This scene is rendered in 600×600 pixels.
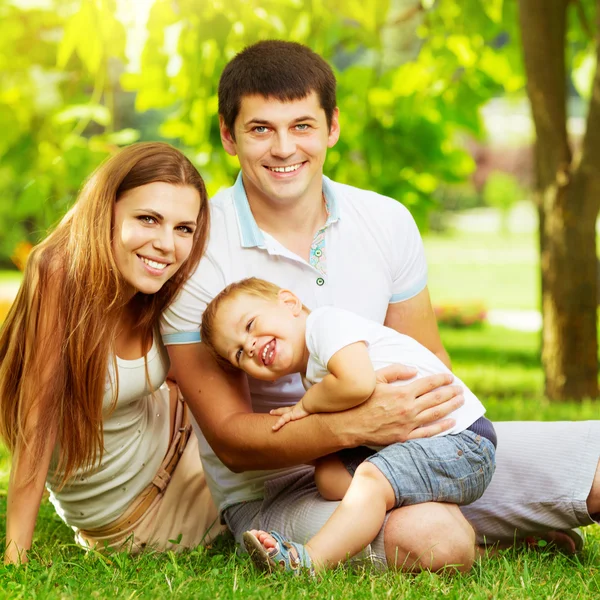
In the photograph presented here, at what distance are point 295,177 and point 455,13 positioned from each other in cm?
426

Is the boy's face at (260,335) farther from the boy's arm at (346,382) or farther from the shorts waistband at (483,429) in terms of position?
the shorts waistband at (483,429)

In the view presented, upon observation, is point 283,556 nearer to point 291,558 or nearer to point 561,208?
point 291,558

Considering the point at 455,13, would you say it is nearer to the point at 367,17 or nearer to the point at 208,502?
the point at 367,17

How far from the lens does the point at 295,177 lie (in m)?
3.08

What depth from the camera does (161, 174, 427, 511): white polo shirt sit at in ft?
10.1

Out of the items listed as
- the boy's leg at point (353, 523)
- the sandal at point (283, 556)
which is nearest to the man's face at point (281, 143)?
the boy's leg at point (353, 523)

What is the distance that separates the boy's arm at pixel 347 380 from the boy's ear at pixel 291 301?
11.3 inches

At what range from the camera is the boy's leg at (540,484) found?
2906 mm

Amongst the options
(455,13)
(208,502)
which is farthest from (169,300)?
(455,13)

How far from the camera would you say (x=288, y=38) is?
4660mm

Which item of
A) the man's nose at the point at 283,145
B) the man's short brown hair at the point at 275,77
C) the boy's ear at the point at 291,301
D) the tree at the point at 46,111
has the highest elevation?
the tree at the point at 46,111

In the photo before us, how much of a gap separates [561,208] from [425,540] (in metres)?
3.95

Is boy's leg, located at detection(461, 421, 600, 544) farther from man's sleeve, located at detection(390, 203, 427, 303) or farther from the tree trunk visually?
the tree trunk

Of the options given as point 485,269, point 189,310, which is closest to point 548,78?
point 189,310
